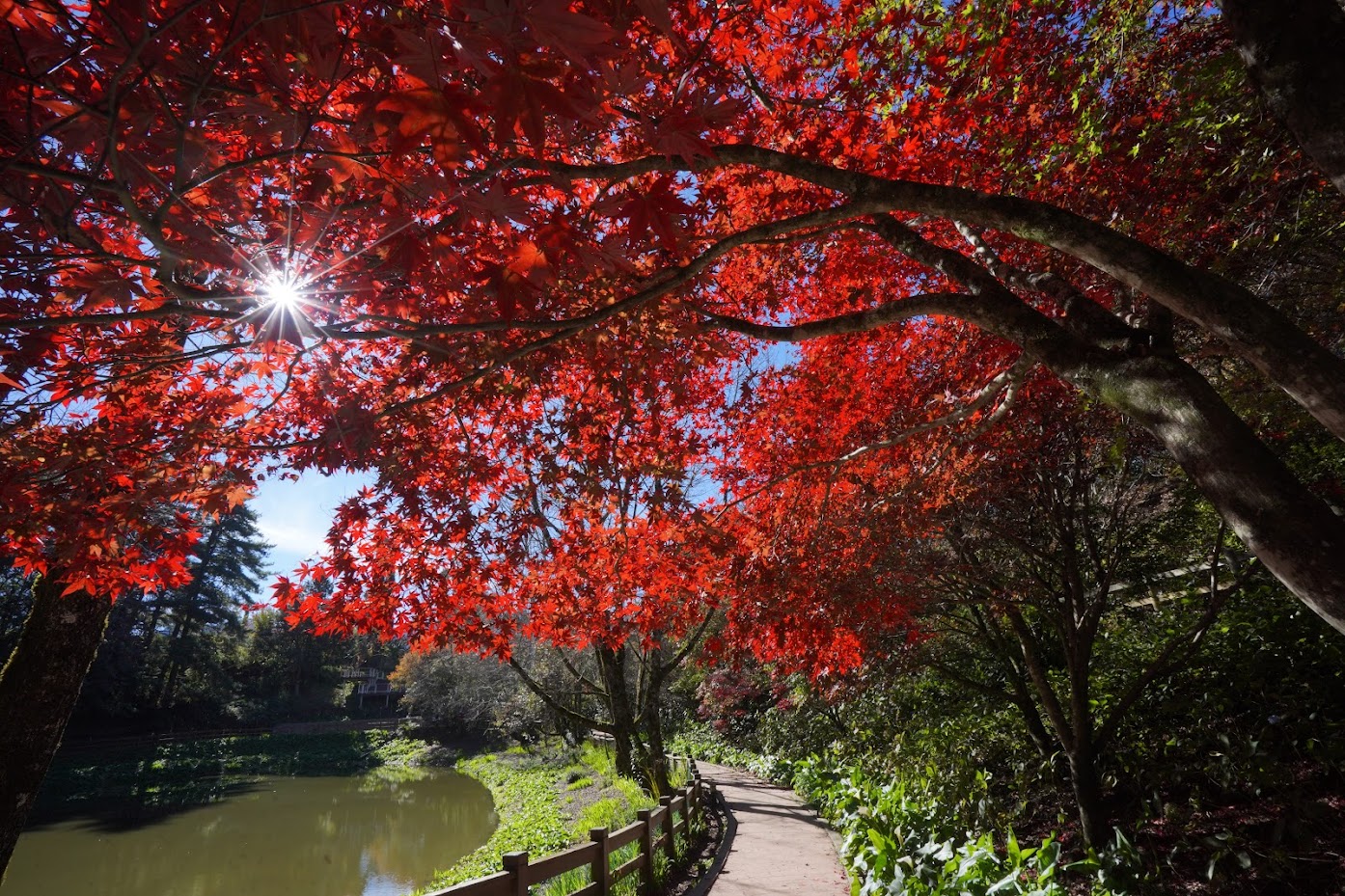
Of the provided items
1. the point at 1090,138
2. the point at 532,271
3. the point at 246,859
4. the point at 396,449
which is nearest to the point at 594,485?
the point at 396,449

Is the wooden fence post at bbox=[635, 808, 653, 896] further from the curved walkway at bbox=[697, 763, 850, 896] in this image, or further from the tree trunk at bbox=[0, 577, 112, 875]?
the tree trunk at bbox=[0, 577, 112, 875]

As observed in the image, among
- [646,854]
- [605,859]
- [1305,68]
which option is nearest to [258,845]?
[646,854]

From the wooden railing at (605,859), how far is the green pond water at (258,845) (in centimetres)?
740

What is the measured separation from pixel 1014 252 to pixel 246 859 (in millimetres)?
19863

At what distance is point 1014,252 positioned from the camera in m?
6.18

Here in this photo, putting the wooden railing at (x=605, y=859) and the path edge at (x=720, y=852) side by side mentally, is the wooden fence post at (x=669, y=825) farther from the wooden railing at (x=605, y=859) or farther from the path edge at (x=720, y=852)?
the path edge at (x=720, y=852)

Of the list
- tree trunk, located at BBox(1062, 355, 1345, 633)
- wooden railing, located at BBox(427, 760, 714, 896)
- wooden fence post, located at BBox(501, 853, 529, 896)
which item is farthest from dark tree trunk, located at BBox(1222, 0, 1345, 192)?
wooden fence post, located at BBox(501, 853, 529, 896)

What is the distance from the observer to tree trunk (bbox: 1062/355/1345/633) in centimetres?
181

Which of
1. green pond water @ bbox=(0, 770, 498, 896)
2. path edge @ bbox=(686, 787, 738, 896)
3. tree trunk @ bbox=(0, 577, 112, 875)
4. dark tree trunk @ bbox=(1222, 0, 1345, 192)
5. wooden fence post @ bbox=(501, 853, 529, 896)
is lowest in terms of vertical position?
green pond water @ bbox=(0, 770, 498, 896)

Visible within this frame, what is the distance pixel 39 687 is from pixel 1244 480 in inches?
257

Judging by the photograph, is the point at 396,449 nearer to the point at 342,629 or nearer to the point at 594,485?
the point at 594,485

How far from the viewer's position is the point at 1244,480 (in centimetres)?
196

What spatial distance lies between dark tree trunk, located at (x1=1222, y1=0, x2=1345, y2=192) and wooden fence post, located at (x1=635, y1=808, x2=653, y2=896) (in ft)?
24.0

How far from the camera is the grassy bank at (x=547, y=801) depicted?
10.8 meters
